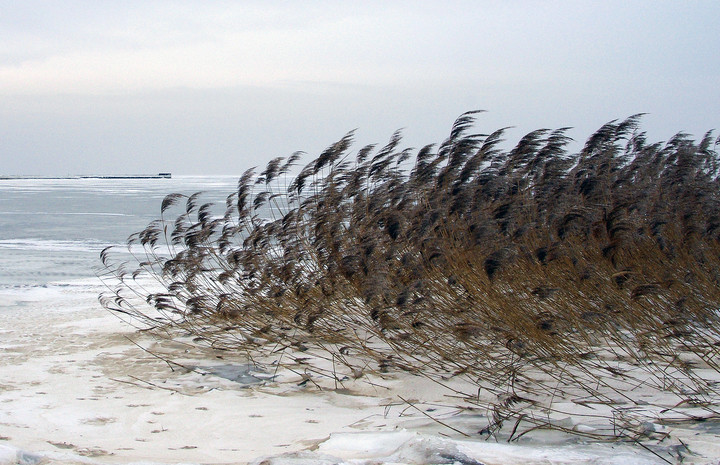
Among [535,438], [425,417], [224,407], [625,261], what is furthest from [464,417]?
[625,261]

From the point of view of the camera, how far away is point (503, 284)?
6.25 metres

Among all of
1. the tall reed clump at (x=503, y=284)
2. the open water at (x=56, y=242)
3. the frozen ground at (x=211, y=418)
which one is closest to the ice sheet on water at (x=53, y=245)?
the open water at (x=56, y=242)

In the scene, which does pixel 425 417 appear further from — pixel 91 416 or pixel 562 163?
pixel 562 163

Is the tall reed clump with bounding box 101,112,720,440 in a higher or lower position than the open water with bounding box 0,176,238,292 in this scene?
higher

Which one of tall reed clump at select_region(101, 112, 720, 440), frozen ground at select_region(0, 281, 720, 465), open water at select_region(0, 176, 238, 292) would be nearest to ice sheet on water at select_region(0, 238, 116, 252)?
open water at select_region(0, 176, 238, 292)

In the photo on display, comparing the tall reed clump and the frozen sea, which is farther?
the tall reed clump

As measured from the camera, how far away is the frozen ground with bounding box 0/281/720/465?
3473mm

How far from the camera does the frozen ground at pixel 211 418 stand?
3473mm

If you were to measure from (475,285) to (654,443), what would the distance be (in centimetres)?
275

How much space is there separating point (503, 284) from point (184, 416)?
118 inches

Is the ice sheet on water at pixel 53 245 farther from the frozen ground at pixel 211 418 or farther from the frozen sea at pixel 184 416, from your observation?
the frozen ground at pixel 211 418

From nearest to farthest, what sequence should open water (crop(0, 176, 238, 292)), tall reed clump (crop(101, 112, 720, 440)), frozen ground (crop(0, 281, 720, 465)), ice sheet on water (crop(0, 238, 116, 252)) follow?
frozen ground (crop(0, 281, 720, 465))
tall reed clump (crop(101, 112, 720, 440))
open water (crop(0, 176, 238, 292))
ice sheet on water (crop(0, 238, 116, 252))

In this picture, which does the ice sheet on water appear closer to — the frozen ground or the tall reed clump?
the tall reed clump

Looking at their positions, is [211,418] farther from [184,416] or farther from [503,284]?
[503,284]
